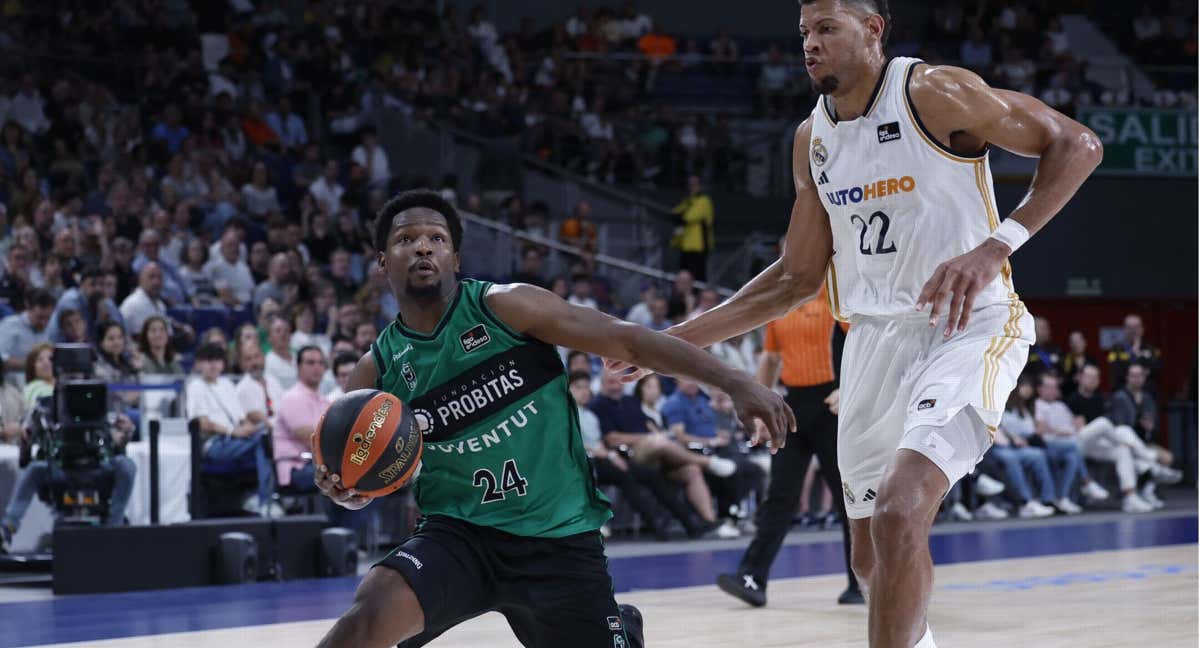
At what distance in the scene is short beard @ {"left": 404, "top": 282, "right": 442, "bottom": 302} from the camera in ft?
14.1

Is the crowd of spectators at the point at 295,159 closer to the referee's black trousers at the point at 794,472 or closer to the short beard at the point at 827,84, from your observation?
the referee's black trousers at the point at 794,472

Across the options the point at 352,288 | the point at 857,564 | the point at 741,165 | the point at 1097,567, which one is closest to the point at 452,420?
the point at 857,564

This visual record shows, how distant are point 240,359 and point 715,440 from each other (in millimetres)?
3931

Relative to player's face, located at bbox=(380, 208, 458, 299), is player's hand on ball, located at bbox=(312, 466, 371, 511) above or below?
below

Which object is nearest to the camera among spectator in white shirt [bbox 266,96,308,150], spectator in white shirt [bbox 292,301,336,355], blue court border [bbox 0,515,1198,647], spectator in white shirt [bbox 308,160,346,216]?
blue court border [bbox 0,515,1198,647]

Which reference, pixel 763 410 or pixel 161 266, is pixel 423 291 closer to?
pixel 763 410

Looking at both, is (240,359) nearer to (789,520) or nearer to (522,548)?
(789,520)

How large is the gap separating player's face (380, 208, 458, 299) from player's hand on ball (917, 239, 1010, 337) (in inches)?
50.3

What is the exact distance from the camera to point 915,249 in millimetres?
4516

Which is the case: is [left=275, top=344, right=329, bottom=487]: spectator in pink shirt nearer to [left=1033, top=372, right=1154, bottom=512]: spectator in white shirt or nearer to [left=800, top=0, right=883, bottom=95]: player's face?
[left=800, top=0, right=883, bottom=95]: player's face

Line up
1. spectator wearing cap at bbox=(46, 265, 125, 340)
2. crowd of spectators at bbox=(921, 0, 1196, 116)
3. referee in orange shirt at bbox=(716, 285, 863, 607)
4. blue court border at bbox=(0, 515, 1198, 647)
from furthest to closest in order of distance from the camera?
crowd of spectators at bbox=(921, 0, 1196, 116) → spectator wearing cap at bbox=(46, 265, 125, 340) → referee in orange shirt at bbox=(716, 285, 863, 607) → blue court border at bbox=(0, 515, 1198, 647)

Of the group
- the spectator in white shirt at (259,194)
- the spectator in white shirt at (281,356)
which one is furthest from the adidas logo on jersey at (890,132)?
the spectator in white shirt at (259,194)

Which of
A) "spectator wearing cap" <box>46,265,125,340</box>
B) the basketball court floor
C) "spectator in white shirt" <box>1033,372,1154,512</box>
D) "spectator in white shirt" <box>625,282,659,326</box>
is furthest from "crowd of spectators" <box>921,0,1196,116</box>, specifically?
"spectator wearing cap" <box>46,265,125,340</box>

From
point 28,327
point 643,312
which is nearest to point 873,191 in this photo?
point 28,327
